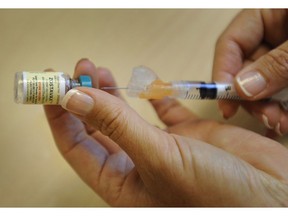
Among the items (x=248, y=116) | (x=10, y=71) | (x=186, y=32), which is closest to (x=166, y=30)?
(x=186, y=32)

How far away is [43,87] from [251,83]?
446 mm

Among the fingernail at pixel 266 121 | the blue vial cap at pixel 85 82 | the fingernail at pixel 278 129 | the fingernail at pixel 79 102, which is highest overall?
the blue vial cap at pixel 85 82

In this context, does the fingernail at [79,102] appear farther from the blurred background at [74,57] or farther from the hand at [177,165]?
the blurred background at [74,57]

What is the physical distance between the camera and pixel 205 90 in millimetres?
828

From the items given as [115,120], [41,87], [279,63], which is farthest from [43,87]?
[279,63]

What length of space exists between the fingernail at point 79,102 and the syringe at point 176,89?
0.23 meters

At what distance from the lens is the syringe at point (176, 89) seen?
0.79 m

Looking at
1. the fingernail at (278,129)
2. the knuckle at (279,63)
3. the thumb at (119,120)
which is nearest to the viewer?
the thumb at (119,120)

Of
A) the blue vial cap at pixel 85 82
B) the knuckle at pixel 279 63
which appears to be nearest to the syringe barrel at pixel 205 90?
the knuckle at pixel 279 63

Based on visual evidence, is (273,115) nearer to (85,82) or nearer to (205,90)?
(205,90)

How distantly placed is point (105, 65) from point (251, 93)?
0.41 metres

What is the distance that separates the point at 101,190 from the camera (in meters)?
0.79

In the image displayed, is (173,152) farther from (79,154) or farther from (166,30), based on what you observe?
(166,30)

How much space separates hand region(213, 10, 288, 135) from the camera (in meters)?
0.78
